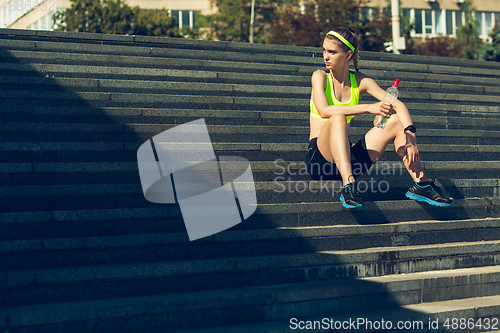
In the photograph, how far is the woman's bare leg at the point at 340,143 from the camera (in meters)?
4.27

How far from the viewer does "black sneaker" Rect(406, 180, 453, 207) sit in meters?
4.59

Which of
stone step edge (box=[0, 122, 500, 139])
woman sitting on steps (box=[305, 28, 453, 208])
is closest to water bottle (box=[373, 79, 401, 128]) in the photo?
woman sitting on steps (box=[305, 28, 453, 208])

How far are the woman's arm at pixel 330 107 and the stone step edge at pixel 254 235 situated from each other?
961mm

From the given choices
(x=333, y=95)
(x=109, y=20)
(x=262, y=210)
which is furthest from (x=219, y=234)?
(x=109, y=20)

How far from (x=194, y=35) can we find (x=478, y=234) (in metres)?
28.0

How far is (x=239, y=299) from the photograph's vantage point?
358 cm

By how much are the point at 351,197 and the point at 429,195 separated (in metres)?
0.85

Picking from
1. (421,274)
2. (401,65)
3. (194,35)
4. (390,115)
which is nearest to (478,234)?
(421,274)

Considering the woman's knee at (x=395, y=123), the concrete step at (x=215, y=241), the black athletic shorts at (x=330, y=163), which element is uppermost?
the woman's knee at (x=395, y=123)

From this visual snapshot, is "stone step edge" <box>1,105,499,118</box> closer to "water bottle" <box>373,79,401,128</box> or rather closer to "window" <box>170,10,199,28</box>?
"water bottle" <box>373,79,401,128</box>

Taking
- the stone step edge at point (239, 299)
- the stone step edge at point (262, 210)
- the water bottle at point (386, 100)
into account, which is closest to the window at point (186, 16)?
the water bottle at point (386, 100)

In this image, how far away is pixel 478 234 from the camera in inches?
189

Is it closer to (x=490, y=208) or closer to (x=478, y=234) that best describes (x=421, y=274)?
(x=478, y=234)

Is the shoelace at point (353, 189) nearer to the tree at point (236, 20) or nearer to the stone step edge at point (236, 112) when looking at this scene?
the stone step edge at point (236, 112)
